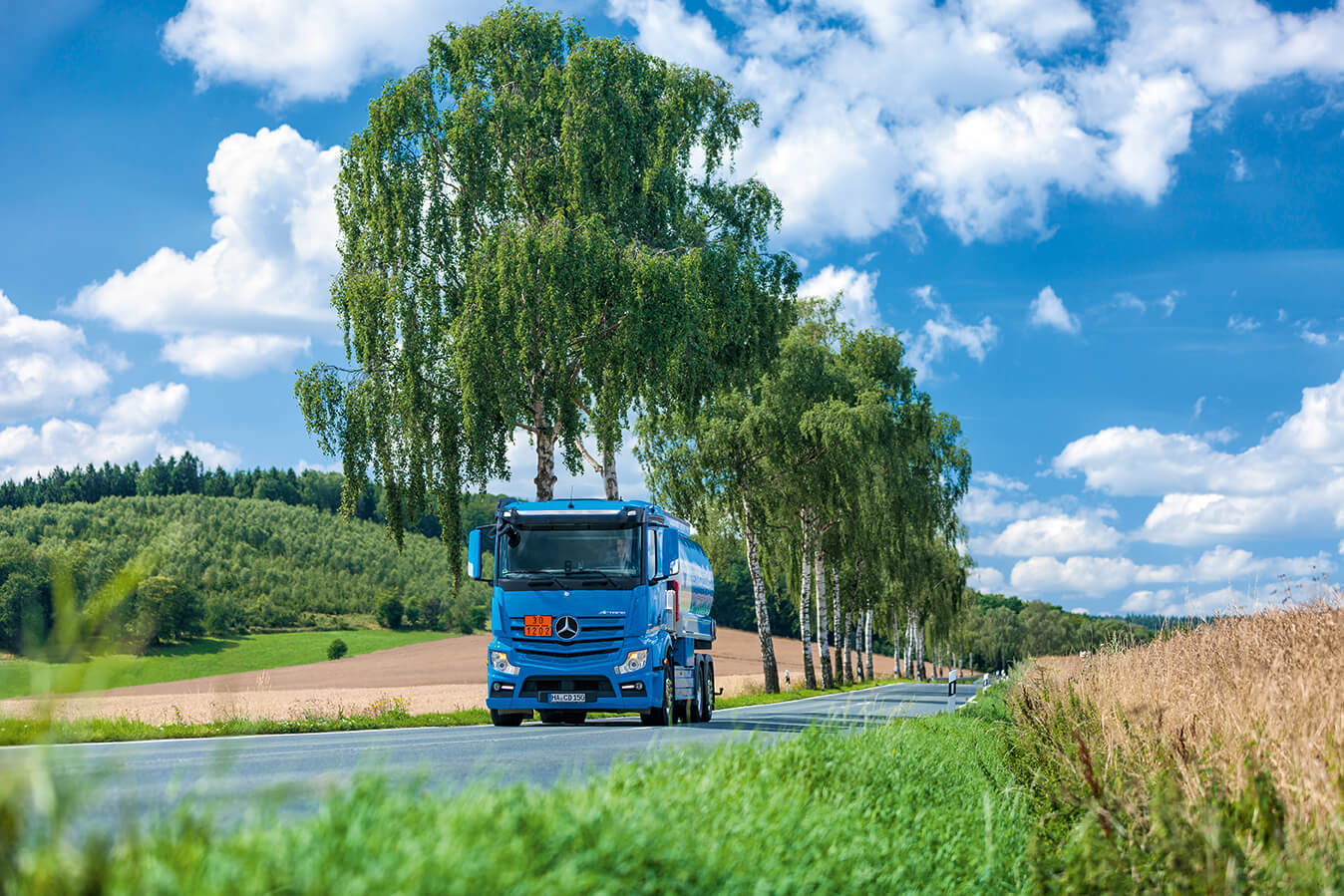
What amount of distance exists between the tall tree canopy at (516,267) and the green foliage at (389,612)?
8350cm

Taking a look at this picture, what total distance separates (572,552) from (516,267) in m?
7.48

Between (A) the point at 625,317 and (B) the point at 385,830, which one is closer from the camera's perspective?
(B) the point at 385,830

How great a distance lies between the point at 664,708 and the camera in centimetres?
1853

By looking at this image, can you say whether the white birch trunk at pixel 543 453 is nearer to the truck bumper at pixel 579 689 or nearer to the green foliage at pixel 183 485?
the truck bumper at pixel 579 689

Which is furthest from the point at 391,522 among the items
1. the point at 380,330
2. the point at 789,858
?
the point at 789,858

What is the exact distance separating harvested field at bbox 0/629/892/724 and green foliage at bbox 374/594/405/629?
10.7 metres

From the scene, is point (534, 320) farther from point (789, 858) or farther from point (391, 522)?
point (789, 858)

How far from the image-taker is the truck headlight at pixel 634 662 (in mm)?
17469

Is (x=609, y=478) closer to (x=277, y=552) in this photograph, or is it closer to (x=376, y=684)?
(x=376, y=684)

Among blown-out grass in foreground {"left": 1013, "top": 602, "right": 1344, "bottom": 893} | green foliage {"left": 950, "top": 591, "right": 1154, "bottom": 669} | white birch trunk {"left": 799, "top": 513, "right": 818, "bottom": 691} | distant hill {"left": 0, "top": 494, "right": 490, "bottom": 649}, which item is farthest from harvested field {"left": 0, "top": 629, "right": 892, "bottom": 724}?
distant hill {"left": 0, "top": 494, "right": 490, "bottom": 649}

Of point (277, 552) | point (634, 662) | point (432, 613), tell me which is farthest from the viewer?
point (277, 552)

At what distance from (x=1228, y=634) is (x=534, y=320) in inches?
605

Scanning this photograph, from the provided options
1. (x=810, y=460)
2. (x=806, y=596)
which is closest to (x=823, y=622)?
(x=806, y=596)

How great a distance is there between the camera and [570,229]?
23.8m
